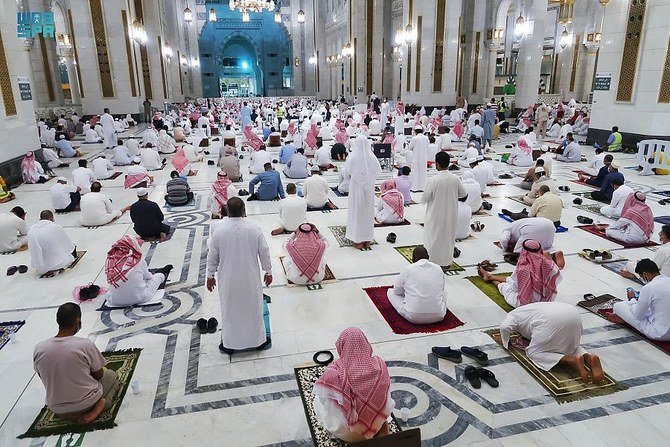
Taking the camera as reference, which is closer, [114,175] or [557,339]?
[557,339]

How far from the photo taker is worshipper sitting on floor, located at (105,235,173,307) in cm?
368

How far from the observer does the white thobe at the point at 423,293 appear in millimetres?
3340

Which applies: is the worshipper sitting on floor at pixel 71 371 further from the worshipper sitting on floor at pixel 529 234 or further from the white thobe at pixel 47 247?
the worshipper sitting on floor at pixel 529 234

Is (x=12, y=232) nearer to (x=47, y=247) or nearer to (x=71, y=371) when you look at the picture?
Answer: (x=47, y=247)

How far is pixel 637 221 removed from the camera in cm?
496

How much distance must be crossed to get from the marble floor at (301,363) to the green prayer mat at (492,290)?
71mm

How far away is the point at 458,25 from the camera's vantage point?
50.9ft

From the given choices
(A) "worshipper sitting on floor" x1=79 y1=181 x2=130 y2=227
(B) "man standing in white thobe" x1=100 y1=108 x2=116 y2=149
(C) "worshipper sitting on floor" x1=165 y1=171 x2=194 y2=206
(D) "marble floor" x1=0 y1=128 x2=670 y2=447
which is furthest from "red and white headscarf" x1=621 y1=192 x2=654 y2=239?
(B) "man standing in white thobe" x1=100 y1=108 x2=116 y2=149

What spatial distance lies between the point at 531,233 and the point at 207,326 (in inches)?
120

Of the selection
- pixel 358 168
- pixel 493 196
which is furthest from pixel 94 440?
pixel 493 196

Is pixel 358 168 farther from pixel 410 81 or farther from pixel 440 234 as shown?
pixel 410 81

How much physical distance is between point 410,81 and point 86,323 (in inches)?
573

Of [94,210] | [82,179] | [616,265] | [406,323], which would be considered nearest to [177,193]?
[94,210]

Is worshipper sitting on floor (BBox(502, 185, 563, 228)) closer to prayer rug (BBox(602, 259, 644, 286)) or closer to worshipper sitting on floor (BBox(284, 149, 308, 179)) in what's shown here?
prayer rug (BBox(602, 259, 644, 286))
